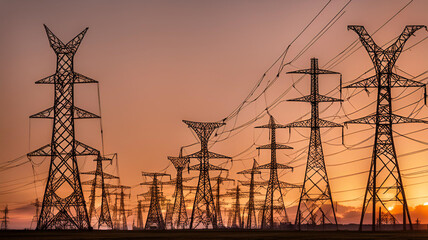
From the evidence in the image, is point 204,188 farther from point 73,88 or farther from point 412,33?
point 412,33

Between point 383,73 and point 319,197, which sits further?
point 319,197

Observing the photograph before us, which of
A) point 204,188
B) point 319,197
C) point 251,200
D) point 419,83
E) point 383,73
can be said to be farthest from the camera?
point 251,200

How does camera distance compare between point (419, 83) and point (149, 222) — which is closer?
point (419, 83)

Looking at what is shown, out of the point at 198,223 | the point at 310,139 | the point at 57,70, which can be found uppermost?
the point at 57,70

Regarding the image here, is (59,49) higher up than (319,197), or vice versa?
(59,49)

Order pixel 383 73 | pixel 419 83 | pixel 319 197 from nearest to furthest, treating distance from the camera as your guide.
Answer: pixel 419 83 → pixel 383 73 → pixel 319 197

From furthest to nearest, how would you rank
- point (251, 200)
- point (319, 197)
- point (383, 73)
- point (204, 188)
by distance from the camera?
1. point (251, 200)
2. point (204, 188)
3. point (319, 197)
4. point (383, 73)

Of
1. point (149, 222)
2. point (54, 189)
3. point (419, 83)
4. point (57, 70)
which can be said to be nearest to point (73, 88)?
point (57, 70)

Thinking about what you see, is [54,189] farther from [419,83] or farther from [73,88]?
[419,83]

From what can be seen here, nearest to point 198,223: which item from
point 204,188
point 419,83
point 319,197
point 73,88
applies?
point 204,188
